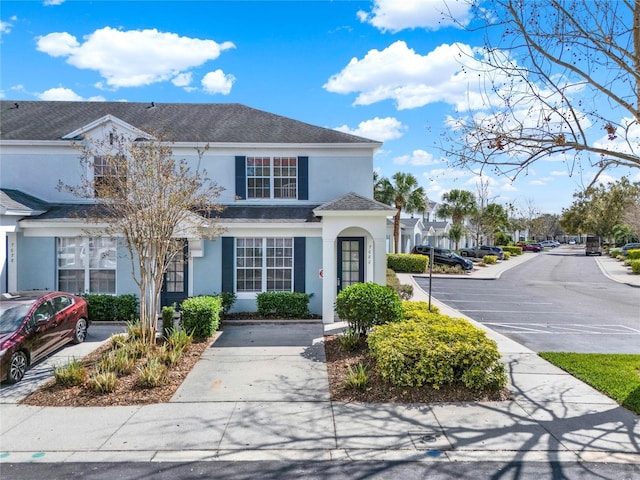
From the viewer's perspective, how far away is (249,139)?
1553cm

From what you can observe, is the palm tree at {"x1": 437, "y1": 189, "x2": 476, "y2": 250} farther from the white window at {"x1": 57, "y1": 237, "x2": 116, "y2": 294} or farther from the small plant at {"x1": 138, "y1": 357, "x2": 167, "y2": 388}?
the small plant at {"x1": 138, "y1": 357, "x2": 167, "y2": 388}

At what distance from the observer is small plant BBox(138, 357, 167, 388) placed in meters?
8.07

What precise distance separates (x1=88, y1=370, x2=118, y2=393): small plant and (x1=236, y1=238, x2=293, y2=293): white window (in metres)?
6.84

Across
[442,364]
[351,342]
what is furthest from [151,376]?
[442,364]

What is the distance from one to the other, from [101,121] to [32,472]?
1249 centimetres

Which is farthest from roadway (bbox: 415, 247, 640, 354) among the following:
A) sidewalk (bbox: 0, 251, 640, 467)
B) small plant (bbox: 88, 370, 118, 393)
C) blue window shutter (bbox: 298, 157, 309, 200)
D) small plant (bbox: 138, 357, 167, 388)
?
small plant (bbox: 88, 370, 118, 393)

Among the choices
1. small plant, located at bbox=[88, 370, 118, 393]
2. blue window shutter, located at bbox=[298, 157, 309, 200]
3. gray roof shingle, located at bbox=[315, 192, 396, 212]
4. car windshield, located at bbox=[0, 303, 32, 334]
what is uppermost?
blue window shutter, located at bbox=[298, 157, 309, 200]

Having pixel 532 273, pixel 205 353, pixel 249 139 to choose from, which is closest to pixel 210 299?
pixel 205 353

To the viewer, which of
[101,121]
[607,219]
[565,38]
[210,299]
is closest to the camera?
[565,38]

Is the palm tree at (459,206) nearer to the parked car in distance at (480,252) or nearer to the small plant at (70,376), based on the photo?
the parked car in distance at (480,252)

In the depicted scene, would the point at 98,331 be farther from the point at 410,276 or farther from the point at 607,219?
the point at 607,219

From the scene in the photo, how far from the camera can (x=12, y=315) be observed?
9117 mm

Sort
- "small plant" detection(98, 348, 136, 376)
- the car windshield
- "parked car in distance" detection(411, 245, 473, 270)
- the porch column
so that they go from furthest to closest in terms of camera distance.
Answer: "parked car in distance" detection(411, 245, 473, 270) → the porch column → the car windshield → "small plant" detection(98, 348, 136, 376)

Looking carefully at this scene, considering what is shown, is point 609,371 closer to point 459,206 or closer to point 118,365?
point 118,365
